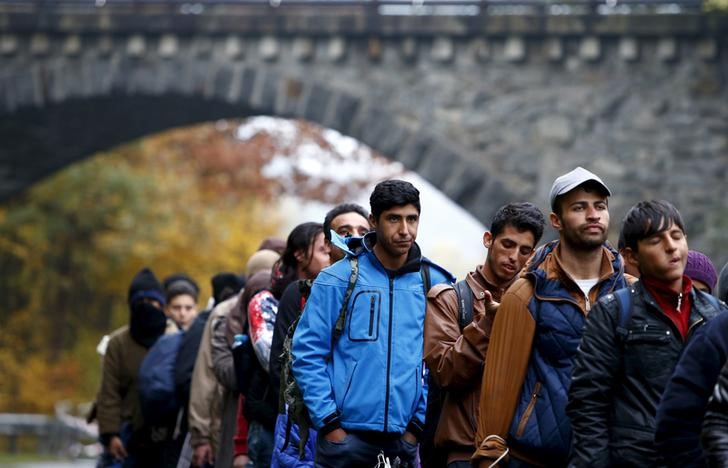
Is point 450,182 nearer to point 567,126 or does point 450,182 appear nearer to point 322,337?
point 567,126

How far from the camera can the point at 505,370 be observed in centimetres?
501

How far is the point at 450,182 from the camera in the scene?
21062mm

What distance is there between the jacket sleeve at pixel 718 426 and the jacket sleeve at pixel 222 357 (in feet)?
13.1

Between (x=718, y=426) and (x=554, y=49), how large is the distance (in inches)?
677

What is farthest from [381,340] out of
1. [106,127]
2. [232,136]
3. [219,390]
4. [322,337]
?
[232,136]

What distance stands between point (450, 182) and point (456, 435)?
1556cm

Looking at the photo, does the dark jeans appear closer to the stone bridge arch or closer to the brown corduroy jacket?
the brown corduroy jacket

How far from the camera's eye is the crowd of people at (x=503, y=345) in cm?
452

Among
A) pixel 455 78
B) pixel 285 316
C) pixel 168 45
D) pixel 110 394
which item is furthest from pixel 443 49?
pixel 285 316

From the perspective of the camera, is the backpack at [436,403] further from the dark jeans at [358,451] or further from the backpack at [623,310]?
the backpack at [623,310]

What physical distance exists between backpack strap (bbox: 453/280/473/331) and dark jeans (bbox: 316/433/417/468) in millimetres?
493

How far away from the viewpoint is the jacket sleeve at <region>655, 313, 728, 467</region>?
398 cm

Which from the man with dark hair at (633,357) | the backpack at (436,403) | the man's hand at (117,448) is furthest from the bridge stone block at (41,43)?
the man with dark hair at (633,357)

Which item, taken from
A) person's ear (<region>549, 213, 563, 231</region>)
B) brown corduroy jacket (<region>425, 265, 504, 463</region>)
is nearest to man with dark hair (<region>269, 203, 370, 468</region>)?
brown corduroy jacket (<region>425, 265, 504, 463</region>)
